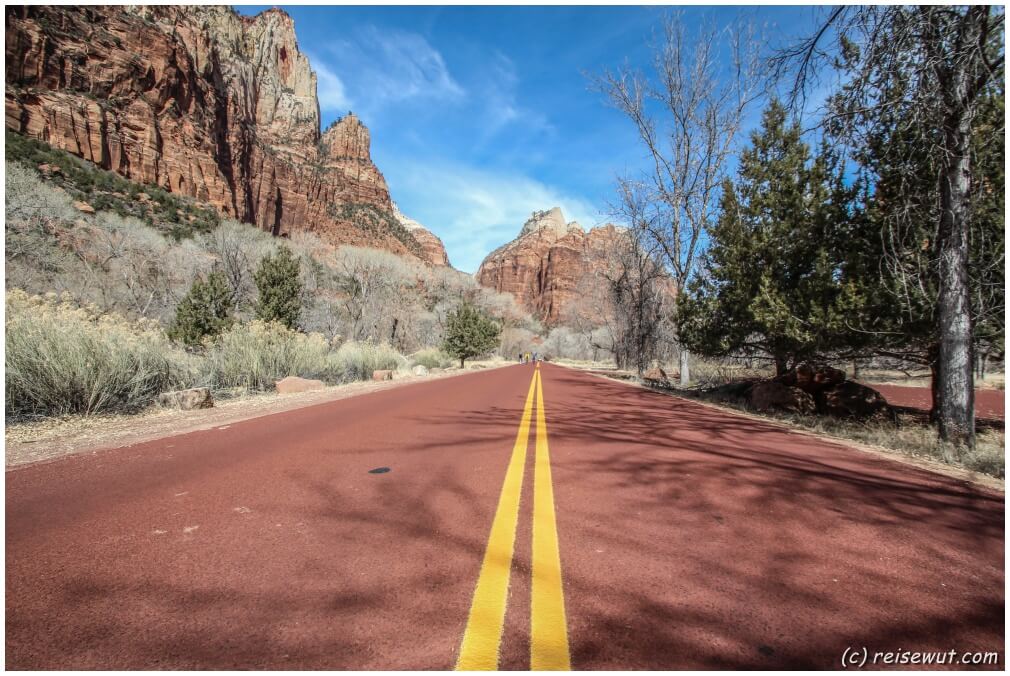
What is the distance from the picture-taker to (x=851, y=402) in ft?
28.3

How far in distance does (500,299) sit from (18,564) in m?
95.5

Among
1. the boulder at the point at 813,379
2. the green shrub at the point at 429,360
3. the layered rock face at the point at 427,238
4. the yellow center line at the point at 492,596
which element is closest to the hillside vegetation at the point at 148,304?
the green shrub at the point at 429,360

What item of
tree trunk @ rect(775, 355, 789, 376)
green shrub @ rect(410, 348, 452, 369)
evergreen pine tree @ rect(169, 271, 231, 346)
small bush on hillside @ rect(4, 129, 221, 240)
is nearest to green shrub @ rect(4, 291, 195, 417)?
evergreen pine tree @ rect(169, 271, 231, 346)

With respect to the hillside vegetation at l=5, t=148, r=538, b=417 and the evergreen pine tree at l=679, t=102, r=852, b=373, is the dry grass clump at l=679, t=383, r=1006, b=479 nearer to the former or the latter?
the evergreen pine tree at l=679, t=102, r=852, b=373

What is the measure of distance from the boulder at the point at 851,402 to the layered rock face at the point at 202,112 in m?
64.2

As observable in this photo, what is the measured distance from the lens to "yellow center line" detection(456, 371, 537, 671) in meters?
1.34

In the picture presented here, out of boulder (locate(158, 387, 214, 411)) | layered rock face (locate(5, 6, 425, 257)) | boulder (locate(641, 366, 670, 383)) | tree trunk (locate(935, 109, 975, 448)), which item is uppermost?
layered rock face (locate(5, 6, 425, 257))

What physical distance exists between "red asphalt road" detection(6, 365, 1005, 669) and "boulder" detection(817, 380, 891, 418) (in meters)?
5.65

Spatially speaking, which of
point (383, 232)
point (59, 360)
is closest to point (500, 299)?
point (383, 232)

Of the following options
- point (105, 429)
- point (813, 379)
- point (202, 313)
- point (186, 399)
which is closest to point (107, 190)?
point (202, 313)

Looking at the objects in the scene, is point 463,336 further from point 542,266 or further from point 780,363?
point 542,266

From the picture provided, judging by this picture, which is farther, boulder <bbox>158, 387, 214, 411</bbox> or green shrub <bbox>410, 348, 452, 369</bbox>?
green shrub <bbox>410, 348, 452, 369</bbox>

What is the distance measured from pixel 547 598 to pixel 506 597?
0.55 ft

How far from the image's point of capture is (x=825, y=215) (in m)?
8.15
